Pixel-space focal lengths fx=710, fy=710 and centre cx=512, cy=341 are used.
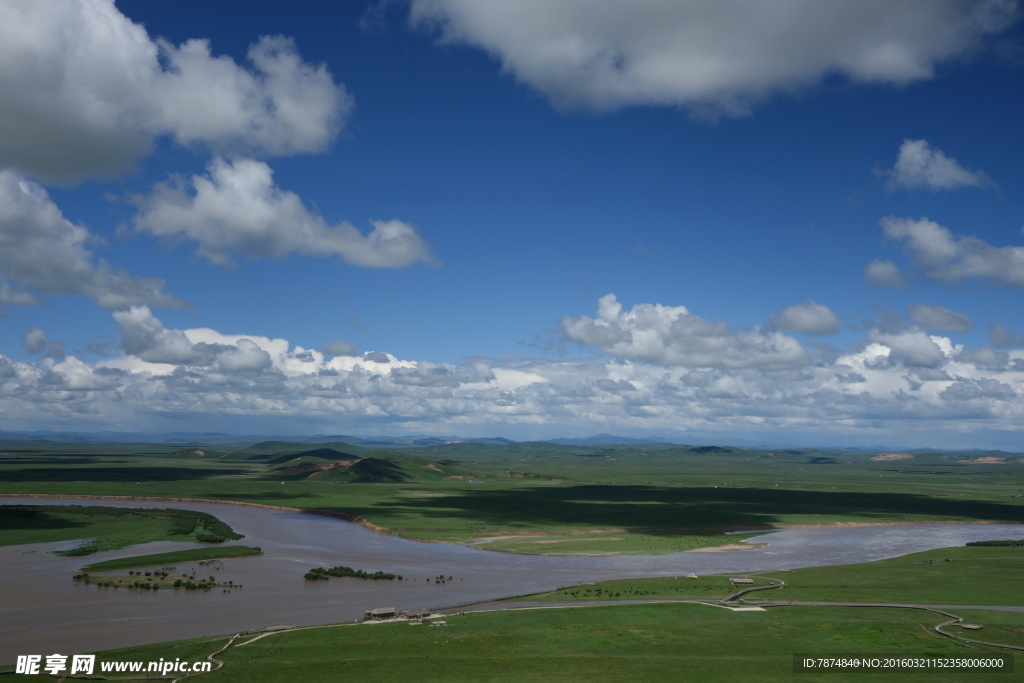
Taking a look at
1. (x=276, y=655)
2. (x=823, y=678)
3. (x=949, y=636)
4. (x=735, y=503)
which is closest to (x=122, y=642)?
(x=276, y=655)

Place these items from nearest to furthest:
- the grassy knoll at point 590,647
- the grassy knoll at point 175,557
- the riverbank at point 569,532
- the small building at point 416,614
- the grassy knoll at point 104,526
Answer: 1. the grassy knoll at point 590,647
2. the small building at point 416,614
3. the grassy knoll at point 175,557
4. the riverbank at point 569,532
5. the grassy knoll at point 104,526

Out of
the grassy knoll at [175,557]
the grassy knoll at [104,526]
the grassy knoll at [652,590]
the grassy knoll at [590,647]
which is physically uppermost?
the grassy knoll at [590,647]

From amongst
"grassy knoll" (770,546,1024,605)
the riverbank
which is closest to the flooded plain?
the riverbank

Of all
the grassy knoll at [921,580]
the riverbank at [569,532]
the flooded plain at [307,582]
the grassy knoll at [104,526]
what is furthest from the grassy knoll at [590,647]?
the grassy knoll at [104,526]

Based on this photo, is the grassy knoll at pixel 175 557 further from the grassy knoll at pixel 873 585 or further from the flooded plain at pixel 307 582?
the grassy knoll at pixel 873 585

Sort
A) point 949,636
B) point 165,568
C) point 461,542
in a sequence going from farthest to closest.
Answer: point 461,542 → point 165,568 → point 949,636

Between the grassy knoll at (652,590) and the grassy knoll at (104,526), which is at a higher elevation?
the grassy knoll at (652,590)

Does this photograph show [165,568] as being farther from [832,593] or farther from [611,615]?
[832,593]
